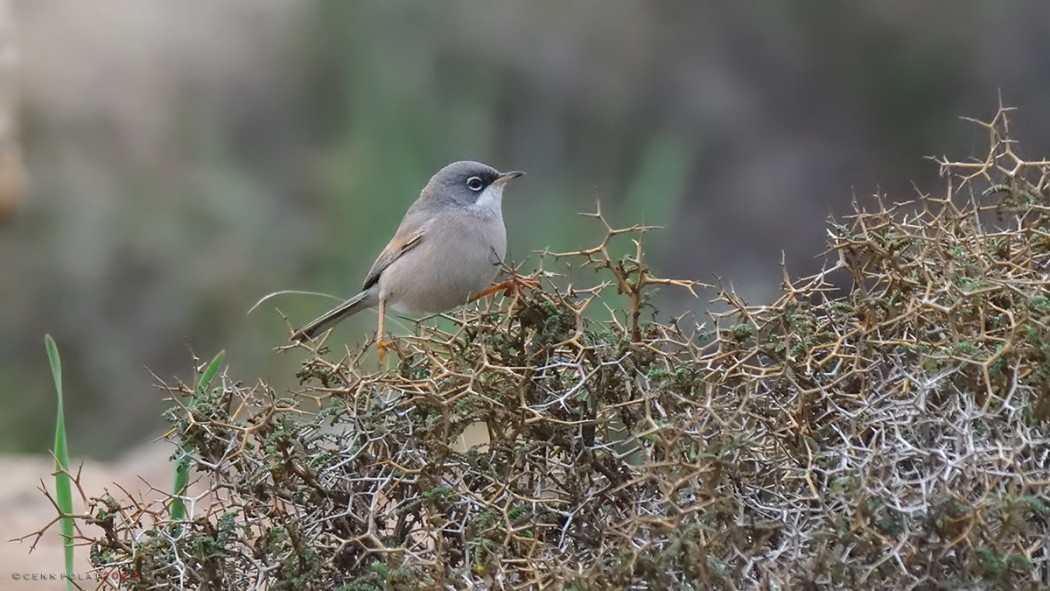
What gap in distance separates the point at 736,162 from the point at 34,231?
222 inches

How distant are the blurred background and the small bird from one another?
10.2 feet

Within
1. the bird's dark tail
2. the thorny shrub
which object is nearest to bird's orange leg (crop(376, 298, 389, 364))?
the bird's dark tail

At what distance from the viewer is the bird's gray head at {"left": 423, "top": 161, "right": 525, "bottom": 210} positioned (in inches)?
156

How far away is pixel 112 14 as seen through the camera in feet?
30.6

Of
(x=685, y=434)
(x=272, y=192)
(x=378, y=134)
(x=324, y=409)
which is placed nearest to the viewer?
(x=685, y=434)

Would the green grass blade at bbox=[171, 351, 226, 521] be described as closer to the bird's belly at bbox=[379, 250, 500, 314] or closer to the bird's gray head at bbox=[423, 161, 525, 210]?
the bird's belly at bbox=[379, 250, 500, 314]

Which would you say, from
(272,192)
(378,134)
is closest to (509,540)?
(378,134)

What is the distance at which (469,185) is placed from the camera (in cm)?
399

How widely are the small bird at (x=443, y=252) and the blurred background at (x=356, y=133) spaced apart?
3.11m

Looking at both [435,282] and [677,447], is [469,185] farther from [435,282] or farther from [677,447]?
[677,447]

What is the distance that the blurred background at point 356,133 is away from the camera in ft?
25.4

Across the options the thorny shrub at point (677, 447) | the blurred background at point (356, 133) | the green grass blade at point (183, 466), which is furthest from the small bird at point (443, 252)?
the blurred background at point (356, 133)

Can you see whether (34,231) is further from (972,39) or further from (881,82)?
(972,39)

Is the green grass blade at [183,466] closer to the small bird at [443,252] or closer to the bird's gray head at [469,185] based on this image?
the small bird at [443,252]
